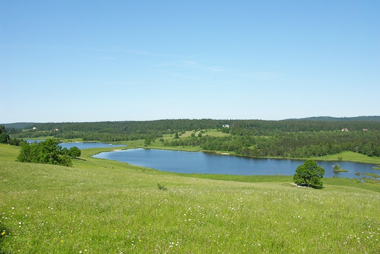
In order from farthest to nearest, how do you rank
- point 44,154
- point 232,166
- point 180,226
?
point 232,166 → point 44,154 → point 180,226

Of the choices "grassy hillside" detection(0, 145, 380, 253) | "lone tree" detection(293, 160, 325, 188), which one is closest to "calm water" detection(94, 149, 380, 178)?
"lone tree" detection(293, 160, 325, 188)

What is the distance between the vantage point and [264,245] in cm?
818

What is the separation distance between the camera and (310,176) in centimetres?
6200

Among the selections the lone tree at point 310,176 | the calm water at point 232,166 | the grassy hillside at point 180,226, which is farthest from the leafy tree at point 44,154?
the calm water at point 232,166

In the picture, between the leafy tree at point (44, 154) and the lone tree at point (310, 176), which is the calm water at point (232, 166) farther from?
the leafy tree at point (44, 154)

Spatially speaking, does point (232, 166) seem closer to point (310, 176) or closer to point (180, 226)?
point (310, 176)

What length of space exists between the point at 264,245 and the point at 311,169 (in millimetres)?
61683

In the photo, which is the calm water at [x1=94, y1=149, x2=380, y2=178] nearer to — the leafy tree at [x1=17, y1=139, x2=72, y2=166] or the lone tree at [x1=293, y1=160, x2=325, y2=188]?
the lone tree at [x1=293, y1=160, x2=325, y2=188]

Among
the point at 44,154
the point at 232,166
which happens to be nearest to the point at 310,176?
the point at 44,154

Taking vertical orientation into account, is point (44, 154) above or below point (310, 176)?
above

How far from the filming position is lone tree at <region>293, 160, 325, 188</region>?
60.7 meters

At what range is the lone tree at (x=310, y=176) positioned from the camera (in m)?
60.7

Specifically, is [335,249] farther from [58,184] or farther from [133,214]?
[58,184]

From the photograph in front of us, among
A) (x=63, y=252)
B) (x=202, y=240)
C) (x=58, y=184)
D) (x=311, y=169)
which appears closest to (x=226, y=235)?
(x=202, y=240)
